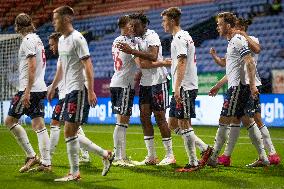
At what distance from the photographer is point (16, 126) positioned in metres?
8.68

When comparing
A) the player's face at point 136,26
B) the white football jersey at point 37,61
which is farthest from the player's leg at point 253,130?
the white football jersey at point 37,61

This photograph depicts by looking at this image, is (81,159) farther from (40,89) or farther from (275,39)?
(275,39)

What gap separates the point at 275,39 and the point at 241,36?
1342 cm

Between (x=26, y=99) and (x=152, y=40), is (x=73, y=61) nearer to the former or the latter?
(x=26, y=99)

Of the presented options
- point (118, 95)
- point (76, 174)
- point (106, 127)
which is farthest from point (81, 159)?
point (106, 127)

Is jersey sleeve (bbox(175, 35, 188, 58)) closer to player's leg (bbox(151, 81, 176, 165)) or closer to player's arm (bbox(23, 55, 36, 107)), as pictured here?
player's leg (bbox(151, 81, 176, 165))

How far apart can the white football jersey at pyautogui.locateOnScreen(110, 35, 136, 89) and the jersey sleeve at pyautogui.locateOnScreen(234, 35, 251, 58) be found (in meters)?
1.69

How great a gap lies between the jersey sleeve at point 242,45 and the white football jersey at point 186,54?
59 centimetres

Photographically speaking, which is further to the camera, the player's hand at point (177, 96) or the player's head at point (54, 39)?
the player's head at point (54, 39)

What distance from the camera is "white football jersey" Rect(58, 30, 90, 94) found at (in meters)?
7.29

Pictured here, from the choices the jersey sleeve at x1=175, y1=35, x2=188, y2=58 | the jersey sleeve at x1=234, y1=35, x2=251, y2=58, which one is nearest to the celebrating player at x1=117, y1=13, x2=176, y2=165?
the jersey sleeve at x1=175, y1=35, x2=188, y2=58

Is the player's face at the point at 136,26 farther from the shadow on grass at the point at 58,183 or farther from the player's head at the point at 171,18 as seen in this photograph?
the shadow on grass at the point at 58,183

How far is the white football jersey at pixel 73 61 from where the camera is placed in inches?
287

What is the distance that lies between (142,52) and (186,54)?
0.67 m
